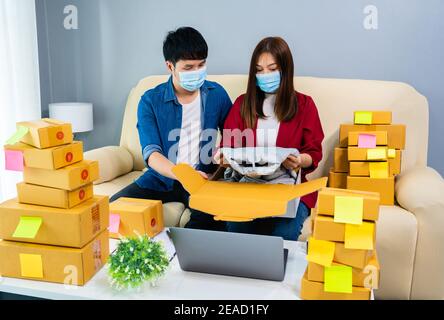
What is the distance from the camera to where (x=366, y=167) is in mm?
1908

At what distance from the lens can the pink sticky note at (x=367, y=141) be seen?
6.24ft

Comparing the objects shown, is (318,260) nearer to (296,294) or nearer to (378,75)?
(296,294)

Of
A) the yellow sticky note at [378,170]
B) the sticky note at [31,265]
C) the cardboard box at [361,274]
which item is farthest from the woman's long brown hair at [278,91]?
the sticky note at [31,265]

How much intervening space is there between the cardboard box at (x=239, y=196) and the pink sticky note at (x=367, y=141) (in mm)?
570

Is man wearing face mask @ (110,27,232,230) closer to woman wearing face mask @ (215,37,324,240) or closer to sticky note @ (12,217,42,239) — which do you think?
woman wearing face mask @ (215,37,324,240)

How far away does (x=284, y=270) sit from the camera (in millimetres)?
1271

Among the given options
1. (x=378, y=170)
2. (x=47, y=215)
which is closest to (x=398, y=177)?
(x=378, y=170)

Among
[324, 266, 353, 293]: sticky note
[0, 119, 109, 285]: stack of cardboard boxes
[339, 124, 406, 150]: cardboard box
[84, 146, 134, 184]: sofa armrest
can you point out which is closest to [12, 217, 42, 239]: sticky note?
[0, 119, 109, 285]: stack of cardboard boxes

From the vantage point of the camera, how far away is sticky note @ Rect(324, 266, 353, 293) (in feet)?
3.61

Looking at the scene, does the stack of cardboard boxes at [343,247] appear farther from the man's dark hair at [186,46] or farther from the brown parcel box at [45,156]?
the man's dark hair at [186,46]

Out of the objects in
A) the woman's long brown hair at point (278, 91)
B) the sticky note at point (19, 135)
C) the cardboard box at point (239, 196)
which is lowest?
the cardboard box at point (239, 196)

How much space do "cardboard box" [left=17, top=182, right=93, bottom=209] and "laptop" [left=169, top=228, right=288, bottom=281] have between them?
30 centimetres
